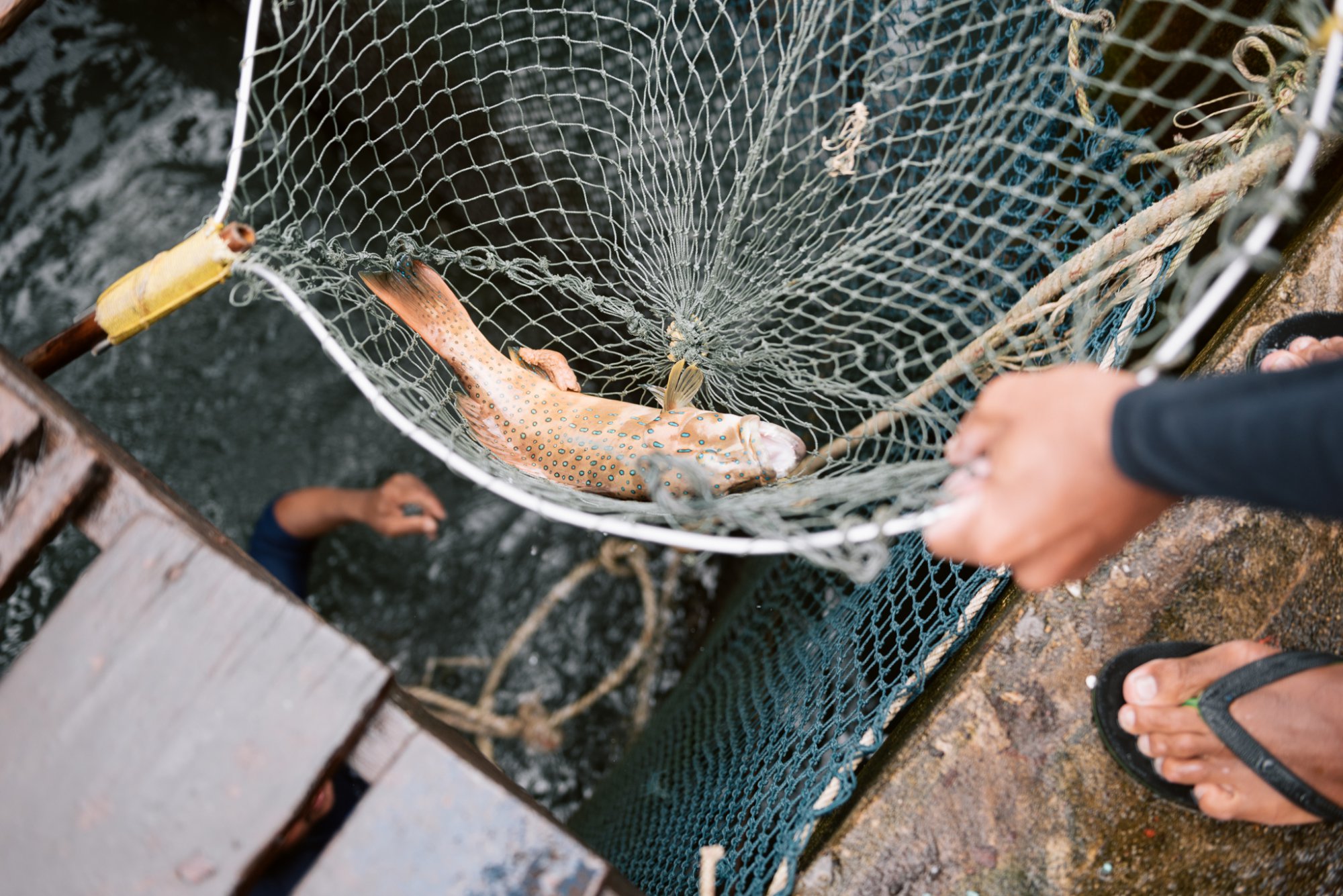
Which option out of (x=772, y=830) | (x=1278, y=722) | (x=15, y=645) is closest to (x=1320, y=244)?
(x=1278, y=722)

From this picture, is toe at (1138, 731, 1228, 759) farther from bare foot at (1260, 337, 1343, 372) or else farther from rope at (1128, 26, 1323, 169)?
rope at (1128, 26, 1323, 169)

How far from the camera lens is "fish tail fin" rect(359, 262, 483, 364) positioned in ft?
8.30

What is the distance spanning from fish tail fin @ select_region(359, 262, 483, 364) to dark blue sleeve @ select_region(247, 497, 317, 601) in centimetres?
166

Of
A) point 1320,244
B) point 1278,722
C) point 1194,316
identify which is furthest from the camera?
point 1320,244

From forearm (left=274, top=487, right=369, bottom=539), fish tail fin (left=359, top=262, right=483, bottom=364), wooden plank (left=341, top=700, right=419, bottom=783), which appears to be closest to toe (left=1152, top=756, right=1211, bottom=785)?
wooden plank (left=341, top=700, right=419, bottom=783)

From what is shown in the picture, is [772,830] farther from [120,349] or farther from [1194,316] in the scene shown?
[120,349]

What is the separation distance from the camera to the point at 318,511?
3684 mm

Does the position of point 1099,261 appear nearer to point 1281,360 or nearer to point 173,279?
point 1281,360

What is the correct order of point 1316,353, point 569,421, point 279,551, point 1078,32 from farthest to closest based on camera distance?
point 279,551 < point 569,421 < point 1078,32 < point 1316,353

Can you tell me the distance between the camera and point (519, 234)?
A: 11.3ft

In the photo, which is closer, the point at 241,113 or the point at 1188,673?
the point at 241,113

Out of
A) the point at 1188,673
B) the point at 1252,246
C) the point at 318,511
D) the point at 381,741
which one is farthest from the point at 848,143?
the point at 318,511

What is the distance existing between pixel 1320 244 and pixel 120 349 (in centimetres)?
537

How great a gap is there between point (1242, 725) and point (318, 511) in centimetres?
358
